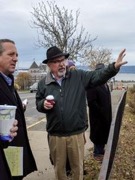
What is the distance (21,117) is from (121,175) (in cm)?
299

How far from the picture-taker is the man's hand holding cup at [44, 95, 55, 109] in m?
4.83

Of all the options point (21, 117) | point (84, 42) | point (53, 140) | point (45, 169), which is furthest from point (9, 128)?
point (84, 42)

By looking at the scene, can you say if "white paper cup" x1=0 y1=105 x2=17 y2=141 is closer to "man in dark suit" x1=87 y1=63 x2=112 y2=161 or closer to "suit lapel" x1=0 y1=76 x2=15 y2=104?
"suit lapel" x1=0 y1=76 x2=15 y2=104

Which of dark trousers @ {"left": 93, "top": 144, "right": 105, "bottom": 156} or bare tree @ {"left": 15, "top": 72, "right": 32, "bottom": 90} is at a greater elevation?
dark trousers @ {"left": 93, "top": 144, "right": 105, "bottom": 156}

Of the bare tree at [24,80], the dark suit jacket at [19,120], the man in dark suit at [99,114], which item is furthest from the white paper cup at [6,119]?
the bare tree at [24,80]

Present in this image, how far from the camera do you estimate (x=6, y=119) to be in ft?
10.7

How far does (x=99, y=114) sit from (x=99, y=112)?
0.04 m

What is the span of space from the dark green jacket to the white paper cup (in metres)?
1.71

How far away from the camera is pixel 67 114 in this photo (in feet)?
16.3

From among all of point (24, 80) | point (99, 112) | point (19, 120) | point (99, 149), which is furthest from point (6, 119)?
point (24, 80)

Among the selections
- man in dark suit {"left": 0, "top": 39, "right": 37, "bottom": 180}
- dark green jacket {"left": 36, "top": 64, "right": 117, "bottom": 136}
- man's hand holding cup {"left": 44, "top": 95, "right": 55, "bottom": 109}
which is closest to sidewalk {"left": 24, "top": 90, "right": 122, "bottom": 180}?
dark green jacket {"left": 36, "top": 64, "right": 117, "bottom": 136}

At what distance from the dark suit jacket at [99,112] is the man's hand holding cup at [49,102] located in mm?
2269

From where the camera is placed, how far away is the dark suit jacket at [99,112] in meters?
7.17

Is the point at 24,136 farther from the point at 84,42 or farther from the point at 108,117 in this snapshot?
the point at 84,42
